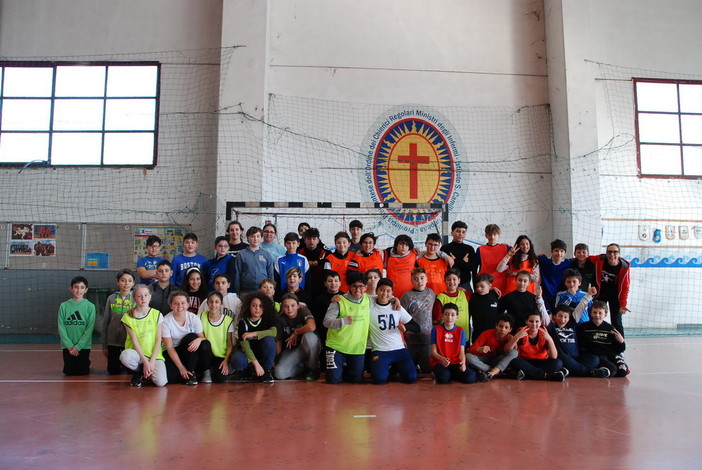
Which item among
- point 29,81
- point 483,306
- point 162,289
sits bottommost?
point 483,306

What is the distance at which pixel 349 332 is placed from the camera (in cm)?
447

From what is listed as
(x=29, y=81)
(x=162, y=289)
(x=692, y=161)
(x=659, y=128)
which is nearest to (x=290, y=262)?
Answer: (x=162, y=289)

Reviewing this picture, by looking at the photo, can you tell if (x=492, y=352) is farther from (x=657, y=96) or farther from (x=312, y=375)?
(x=657, y=96)

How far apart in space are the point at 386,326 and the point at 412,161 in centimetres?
412

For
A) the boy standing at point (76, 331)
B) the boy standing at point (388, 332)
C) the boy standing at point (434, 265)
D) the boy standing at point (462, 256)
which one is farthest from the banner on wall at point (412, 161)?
the boy standing at point (76, 331)

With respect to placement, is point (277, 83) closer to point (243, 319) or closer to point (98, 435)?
point (243, 319)

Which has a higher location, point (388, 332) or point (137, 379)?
point (388, 332)

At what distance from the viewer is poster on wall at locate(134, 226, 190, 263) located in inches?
305

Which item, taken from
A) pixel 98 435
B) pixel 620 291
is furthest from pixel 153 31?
pixel 620 291

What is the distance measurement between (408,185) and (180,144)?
356 cm

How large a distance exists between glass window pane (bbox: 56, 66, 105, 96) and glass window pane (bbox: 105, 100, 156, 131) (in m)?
0.35

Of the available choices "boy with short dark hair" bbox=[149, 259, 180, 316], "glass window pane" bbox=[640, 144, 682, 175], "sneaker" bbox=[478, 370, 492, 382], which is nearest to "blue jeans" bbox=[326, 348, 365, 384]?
"sneaker" bbox=[478, 370, 492, 382]

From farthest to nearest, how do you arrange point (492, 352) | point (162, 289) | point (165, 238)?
point (165, 238) < point (162, 289) < point (492, 352)

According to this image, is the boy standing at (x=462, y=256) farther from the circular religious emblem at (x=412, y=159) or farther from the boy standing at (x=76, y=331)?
the boy standing at (x=76, y=331)
